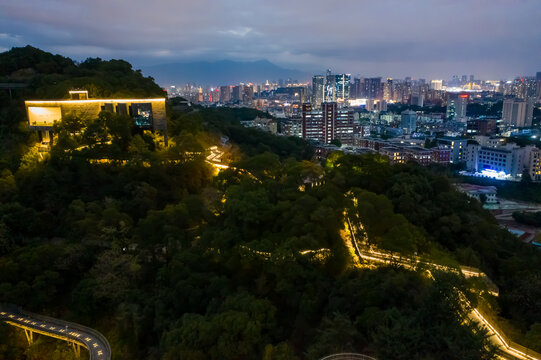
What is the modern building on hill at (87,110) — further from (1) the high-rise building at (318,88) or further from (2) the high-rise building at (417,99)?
(2) the high-rise building at (417,99)

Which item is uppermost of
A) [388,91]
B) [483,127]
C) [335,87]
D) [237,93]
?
[335,87]

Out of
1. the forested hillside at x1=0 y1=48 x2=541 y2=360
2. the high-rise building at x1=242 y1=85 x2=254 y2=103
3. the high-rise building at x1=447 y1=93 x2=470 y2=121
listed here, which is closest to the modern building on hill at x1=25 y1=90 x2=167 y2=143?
the forested hillside at x1=0 y1=48 x2=541 y2=360

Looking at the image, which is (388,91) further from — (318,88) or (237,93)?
(237,93)

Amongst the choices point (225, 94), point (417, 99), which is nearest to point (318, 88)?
point (417, 99)

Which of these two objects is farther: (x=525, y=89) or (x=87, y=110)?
(x=525, y=89)

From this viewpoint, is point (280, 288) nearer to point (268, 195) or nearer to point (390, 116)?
point (268, 195)

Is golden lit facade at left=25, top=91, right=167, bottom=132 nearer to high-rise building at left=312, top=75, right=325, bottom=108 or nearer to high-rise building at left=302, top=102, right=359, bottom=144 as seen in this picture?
high-rise building at left=302, top=102, right=359, bottom=144
